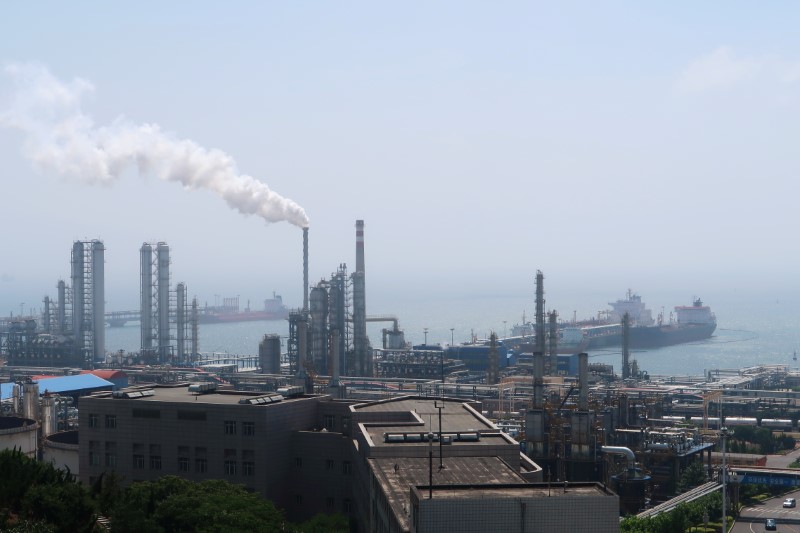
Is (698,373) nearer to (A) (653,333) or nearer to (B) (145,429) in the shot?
(A) (653,333)

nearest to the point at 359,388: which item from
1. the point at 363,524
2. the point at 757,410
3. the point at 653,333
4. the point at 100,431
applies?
the point at 757,410

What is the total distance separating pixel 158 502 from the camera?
30.9 m

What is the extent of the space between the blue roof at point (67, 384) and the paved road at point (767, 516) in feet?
144

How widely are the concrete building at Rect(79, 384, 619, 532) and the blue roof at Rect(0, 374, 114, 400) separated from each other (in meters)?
34.7

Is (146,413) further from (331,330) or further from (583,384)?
(331,330)

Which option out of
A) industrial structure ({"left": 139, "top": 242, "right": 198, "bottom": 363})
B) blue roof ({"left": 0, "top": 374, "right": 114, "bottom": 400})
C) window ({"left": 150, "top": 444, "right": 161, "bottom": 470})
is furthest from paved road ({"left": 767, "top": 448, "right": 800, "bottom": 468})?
industrial structure ({"left": 139, "top": 242, "right": 198, "bottom": 363})

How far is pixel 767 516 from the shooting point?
47.9 m

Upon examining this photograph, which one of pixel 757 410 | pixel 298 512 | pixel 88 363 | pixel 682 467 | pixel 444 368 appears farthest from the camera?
pixel 88 363

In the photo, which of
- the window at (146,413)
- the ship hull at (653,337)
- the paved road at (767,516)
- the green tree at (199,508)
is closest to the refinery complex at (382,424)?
the window at (146,413)

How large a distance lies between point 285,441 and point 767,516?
21.3 m

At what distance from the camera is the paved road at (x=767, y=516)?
148ft

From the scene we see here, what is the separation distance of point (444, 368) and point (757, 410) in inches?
1122

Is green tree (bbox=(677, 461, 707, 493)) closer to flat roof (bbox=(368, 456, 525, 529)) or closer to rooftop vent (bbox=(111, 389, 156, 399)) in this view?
flat roof (bbox=(368, 456, 525, 529))

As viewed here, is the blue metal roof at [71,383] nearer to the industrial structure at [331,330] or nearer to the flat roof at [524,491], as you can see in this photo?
the industrial structure at [331,330]
